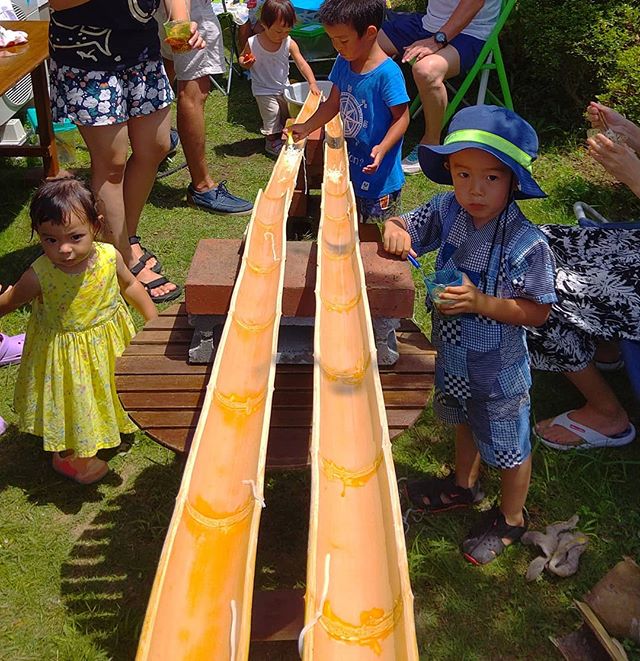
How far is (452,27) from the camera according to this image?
6207 mm

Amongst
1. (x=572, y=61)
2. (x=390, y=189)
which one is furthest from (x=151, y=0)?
(x=572, y=61)

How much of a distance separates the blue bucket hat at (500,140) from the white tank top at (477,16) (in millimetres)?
4368

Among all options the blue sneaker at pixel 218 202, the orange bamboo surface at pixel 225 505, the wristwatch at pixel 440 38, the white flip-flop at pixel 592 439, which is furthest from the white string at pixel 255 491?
the wristwatch at pixel 440 38

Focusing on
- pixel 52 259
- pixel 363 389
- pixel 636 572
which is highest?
pixel 363 389

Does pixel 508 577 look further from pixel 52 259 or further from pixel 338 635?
pixel 52 259

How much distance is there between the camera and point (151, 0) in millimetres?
3881

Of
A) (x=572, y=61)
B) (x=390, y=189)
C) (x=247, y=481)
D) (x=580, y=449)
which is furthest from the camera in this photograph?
(x=572, y=61)

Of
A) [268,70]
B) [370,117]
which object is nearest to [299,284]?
[370,117]

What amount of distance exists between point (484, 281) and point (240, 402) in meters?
0.95

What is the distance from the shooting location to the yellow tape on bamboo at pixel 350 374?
7.20ft

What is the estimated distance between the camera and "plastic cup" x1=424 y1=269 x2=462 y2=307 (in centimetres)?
239

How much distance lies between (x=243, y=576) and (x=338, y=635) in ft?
0.75

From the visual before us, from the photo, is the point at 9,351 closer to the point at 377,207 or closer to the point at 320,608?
the point at 377,207

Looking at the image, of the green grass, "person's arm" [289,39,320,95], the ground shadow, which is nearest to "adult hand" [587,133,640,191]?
the green grass
